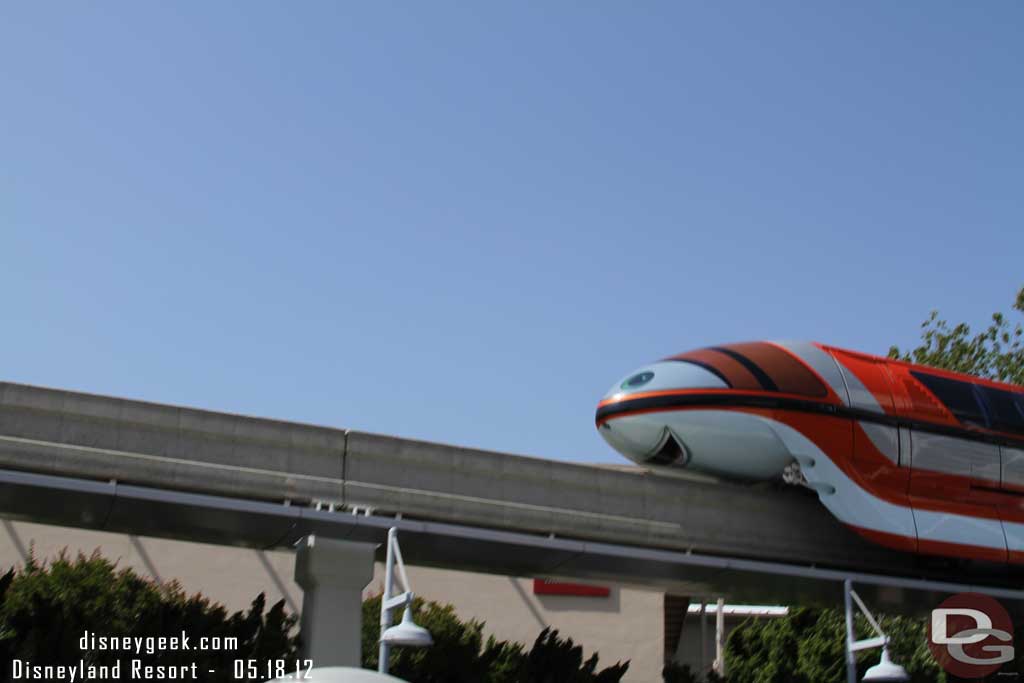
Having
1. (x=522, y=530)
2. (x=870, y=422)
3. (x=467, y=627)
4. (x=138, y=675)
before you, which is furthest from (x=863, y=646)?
(x=467, y=627)

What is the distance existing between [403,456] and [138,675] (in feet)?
13.7

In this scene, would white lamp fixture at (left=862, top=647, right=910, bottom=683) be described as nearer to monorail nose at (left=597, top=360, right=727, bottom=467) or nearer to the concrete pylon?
monorail nose at (left=597, top=360, right=727, bottom=467)

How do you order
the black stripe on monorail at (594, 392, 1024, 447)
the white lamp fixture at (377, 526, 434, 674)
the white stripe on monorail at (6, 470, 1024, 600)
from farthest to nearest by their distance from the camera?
the black stripe on monorail at (594, 392, 1024, 447) → the white stripe on monorail at (6, 470, 1024, 600) → the white lamp fixture at (377, 526, 434, 674)

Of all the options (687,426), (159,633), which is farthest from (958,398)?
(159,633)

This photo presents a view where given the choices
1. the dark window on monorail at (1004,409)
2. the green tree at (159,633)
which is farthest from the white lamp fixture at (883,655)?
the green tree at (159,633)

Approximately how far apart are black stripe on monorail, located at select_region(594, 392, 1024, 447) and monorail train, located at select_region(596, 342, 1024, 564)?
15 mm

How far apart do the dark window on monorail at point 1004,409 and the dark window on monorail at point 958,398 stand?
0.26m

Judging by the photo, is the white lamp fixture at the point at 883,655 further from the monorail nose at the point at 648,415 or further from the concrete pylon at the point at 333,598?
the concrete pylon at the point at 333,598

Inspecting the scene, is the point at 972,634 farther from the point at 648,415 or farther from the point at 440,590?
the point at 440,590

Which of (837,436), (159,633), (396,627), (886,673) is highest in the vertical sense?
(837,436)

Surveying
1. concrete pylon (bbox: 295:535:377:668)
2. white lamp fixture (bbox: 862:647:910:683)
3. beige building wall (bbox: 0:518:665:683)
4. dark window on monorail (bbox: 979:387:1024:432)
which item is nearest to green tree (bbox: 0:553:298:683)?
concrete pylon (bbox: 295:535:377:668)

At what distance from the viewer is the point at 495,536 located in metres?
16.0

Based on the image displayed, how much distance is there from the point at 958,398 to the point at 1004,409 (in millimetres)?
1122

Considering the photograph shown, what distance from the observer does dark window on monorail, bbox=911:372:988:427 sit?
1953 centimetres
